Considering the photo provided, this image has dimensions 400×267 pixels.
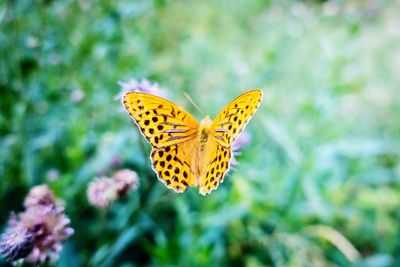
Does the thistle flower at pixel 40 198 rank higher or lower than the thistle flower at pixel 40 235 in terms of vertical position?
higher

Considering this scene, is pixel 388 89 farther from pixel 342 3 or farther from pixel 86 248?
pixel 86 248

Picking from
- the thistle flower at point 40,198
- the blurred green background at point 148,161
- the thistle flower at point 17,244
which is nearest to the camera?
the thistle flower at point 17,244

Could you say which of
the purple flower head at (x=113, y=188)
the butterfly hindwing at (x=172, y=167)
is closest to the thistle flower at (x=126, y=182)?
the purple flower head at (x=113, y=188)

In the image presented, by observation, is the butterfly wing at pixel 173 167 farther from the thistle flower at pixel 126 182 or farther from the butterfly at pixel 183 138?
the thistle flower at pixel 126 182

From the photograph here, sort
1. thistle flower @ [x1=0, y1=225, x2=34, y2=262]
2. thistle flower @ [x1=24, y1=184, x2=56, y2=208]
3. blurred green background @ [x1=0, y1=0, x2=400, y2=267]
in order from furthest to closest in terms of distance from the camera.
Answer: blurred green background @ [x1=0, y1=0, x2=400, y2=267]
thistle flower @ [x1=24, y1=184, x2=56, y2=208]
thistle flower @ [x1=0, y1=225, x2=34, y2=262]

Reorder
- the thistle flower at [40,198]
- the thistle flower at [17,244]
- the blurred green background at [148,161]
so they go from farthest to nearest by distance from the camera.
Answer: the blurred green background at [148,161] → the thistle flower at [40,198] → the thistle flower at [17,244]

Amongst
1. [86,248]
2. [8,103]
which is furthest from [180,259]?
[8,103]

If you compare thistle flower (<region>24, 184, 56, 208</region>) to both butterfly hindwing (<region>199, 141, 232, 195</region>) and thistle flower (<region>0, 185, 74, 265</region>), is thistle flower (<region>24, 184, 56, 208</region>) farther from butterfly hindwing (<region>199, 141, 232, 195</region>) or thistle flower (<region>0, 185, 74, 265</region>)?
butterfly hindwing (<region>199, 141, 232, 195</region>)

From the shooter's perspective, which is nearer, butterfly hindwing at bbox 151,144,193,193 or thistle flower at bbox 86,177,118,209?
butterfly hindwing at bbox 151,144,193,193

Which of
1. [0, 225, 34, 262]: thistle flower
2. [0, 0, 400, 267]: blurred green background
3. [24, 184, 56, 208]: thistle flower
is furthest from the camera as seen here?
[0, 0, 400, 267]: blurred green background

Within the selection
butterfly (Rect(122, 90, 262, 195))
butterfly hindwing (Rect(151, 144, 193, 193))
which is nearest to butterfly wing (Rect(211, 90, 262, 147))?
butterfly (Rect(122, 90, 262, 195))
